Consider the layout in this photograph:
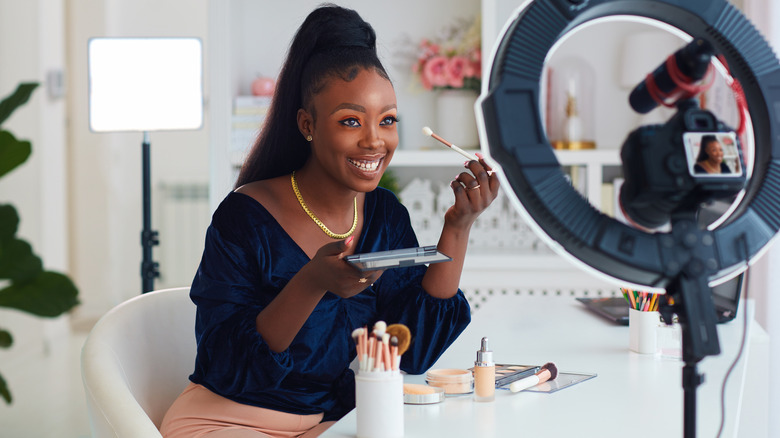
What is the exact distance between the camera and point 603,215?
548mm

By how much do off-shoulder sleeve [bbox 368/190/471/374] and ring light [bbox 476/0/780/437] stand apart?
82 cm

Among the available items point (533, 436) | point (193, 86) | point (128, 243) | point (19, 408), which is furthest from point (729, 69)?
point (128, 243)

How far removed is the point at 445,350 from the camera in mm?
1450

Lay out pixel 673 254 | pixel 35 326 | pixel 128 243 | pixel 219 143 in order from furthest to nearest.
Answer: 1. pixel 128 243
2. pixel 35 326
3. pixel 219 143
4. pixel 673 254

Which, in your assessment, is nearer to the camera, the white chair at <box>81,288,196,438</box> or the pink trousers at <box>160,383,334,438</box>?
the white chair at <box>81,288,196,438</box>

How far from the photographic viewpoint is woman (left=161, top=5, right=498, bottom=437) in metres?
1.22

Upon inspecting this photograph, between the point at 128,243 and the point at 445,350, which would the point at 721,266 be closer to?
the point at 445,350

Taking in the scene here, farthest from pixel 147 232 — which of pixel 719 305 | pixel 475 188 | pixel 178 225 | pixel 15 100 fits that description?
pixel 178 225

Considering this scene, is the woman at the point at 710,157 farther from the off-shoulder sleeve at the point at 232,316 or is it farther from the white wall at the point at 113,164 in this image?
the white wall at the point at 113,164

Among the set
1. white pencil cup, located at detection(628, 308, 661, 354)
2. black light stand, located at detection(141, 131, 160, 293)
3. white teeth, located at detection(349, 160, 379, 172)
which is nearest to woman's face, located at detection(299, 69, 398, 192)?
white teeth, located at detection(349, 160, 379, 172)

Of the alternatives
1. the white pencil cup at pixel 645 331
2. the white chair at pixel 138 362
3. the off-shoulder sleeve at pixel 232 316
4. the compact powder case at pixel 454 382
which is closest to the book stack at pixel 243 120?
the white chair at pixel 138 362

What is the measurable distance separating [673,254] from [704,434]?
55 cm

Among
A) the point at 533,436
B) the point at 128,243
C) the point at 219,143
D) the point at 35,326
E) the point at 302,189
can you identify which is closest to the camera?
the point at 533,436

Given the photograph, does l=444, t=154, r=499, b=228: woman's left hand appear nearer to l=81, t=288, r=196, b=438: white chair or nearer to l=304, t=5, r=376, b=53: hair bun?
l=304, t=5, r=376, b=53: hair bun
